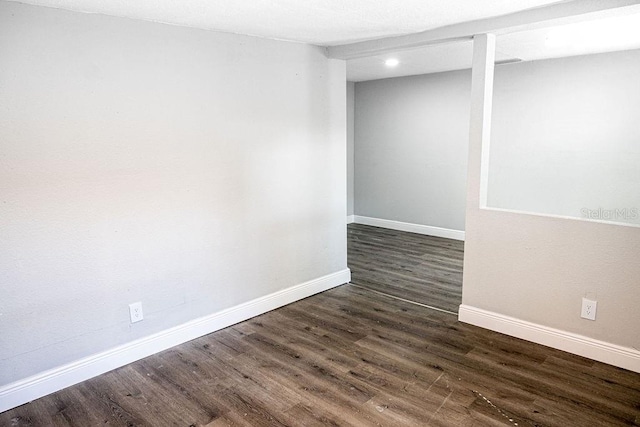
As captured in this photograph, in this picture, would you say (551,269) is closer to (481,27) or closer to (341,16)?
(481,27)

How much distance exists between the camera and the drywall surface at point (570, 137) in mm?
4320

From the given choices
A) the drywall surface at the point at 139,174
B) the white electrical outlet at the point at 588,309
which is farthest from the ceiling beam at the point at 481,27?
the white electrical outlet at the point at 588,309

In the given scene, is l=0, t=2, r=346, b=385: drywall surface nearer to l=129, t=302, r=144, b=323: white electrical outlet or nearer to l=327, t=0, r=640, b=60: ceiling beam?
l=129, t=302, r=144, b=323: white electrical outlet

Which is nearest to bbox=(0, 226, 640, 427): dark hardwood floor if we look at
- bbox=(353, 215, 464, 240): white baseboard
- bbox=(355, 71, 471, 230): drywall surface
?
bbox=(353, 215, 464, 240): white baseboard

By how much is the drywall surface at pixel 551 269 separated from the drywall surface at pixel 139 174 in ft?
4.87

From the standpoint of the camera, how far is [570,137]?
468 cm

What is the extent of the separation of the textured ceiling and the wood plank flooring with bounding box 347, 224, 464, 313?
7.43 ft

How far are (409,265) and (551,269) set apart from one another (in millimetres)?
2007

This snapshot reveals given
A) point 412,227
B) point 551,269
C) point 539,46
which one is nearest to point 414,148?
point 412,227

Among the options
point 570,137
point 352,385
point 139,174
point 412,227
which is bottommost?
point 352,385

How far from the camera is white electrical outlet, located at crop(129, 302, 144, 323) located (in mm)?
2850

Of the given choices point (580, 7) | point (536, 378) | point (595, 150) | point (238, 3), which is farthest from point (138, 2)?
point (595, 150)

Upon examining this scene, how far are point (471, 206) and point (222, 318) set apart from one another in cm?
208

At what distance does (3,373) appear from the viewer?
2.38 metres
